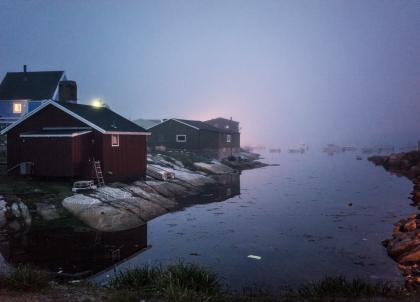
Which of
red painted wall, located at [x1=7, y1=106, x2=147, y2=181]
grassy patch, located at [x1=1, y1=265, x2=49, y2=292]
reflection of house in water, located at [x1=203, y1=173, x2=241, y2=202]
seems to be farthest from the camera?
reflection of house in water, located at [x1=203, y1=173, x2=241, y2=202]

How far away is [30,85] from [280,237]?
44463mm

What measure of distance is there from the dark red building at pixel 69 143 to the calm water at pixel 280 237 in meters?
6.74

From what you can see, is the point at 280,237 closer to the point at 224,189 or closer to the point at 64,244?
the point at 64,244

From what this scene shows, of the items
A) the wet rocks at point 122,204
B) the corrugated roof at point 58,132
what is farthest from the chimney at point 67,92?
the wet rocks at point 122,204

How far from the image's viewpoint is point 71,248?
16453 millimetres

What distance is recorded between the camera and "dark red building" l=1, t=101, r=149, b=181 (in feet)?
82.2

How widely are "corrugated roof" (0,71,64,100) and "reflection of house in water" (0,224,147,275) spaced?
35.4 meters

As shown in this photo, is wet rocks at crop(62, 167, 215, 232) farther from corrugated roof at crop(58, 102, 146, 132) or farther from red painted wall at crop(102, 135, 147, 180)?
corrugated roof at crop(58, 102, 146, 132)

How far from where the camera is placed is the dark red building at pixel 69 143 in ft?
82.2

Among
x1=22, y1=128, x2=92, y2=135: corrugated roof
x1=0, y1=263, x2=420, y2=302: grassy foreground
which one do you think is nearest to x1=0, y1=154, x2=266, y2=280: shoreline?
x1=22, y1=128, x2=92, y2=135: corrugated roof

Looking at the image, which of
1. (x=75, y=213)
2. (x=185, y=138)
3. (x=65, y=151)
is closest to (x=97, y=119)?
(x=65, y=151)

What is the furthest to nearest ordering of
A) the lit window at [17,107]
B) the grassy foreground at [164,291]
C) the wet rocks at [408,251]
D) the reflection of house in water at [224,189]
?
the lit window at [17,107] → the reflection of house in water at [224,189] → the wet rocks at [408,251] → the grassy foreground at [164,291]

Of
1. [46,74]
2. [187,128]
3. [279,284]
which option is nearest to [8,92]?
[46,74]

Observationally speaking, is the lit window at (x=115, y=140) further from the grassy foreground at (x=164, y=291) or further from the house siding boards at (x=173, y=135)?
the house siding boards at (x=173, y=135)
